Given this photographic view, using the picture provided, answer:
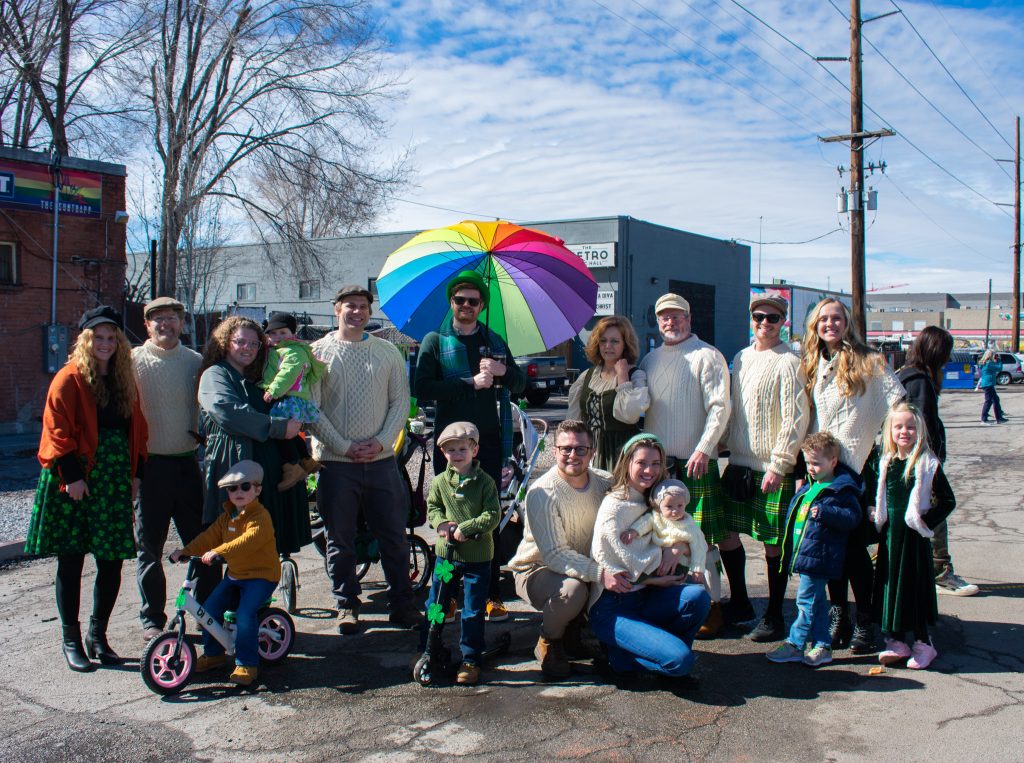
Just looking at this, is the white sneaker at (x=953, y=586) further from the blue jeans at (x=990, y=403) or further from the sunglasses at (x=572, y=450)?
the blue jeans at (x=990, y=403)

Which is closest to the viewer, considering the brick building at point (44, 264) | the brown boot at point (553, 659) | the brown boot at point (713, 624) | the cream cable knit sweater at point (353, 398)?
the brown boot at point (553, 659)

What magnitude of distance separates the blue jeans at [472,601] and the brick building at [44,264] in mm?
13676

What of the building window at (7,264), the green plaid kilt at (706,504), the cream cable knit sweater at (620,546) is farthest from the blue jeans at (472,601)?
the building window at (7,264)

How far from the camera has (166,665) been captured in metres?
4.11

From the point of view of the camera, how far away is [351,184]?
24109 mm

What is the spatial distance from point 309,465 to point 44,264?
1335 centimetres

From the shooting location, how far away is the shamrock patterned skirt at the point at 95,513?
4383mm

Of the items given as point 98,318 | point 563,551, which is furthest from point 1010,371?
point 98,318

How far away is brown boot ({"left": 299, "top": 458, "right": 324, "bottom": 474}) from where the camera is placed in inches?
191

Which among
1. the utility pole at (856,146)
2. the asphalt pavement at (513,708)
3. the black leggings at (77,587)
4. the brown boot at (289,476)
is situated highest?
the utility pole at (856,146)

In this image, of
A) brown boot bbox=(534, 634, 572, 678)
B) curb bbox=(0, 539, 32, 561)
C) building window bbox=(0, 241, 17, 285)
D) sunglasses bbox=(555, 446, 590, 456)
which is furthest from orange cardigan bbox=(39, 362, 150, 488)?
building window bbox=(0, 241, 17, 285)

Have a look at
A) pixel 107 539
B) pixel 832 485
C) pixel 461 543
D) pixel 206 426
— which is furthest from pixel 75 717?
pixel 832 485

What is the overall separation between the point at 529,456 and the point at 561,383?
18.2 meters

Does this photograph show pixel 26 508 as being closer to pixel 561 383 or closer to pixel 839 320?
pixel 839 320
